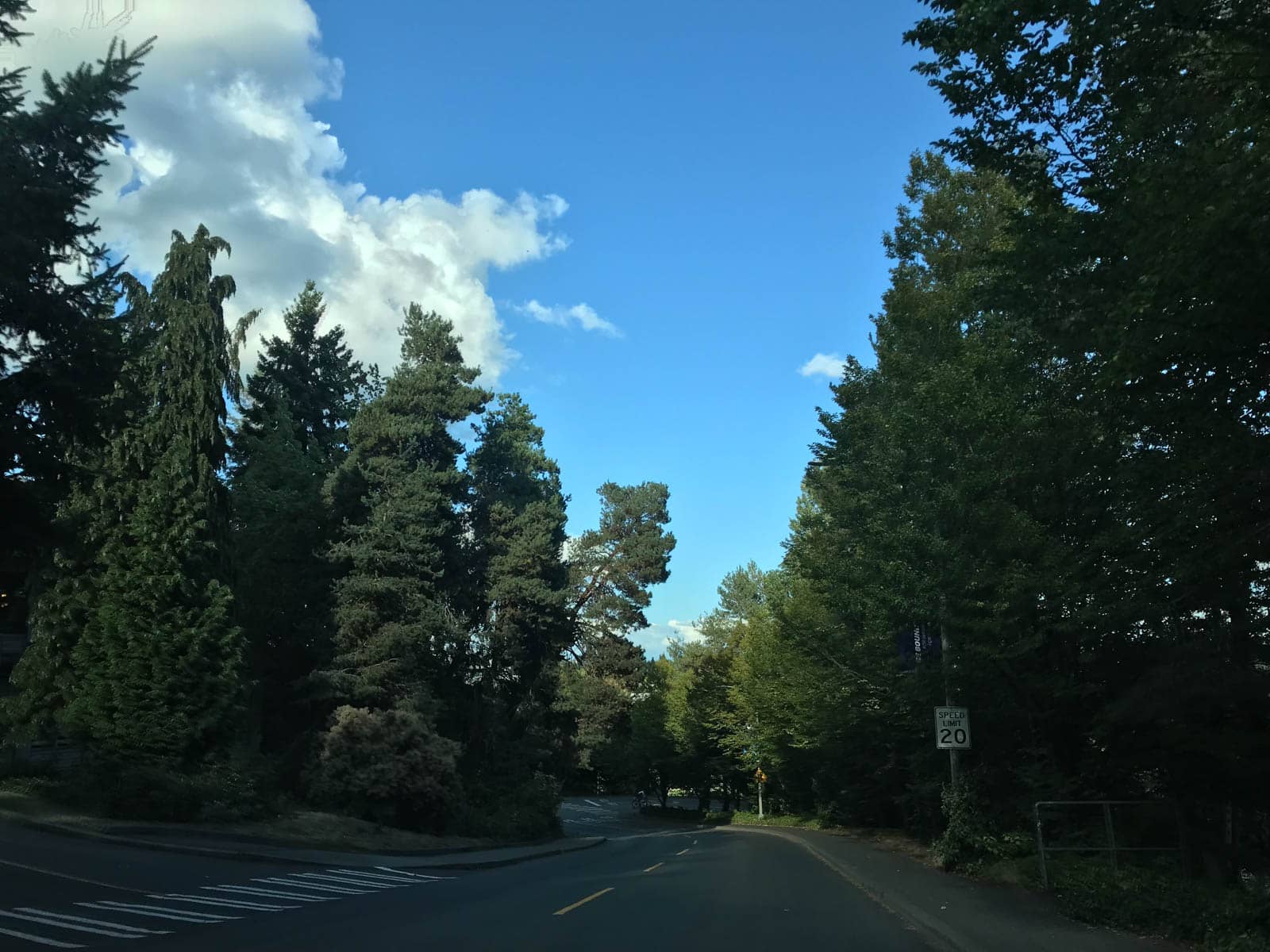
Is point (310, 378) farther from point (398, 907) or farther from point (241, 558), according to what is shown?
point (398, 907)

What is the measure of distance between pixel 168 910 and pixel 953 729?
46.9ft

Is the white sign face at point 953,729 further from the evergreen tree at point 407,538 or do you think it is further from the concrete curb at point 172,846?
the evergreen tree at point 407,538

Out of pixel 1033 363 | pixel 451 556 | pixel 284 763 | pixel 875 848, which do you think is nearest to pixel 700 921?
pixel 1033 363

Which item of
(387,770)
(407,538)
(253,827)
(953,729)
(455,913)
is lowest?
(455,913)

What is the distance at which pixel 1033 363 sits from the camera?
14188mm

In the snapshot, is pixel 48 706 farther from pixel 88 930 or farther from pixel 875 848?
pixel 875 848

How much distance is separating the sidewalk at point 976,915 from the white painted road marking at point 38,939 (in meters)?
9.51

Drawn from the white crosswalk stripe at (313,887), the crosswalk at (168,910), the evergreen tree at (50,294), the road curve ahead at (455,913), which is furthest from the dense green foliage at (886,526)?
the white crosswalk stripe at (313,887)

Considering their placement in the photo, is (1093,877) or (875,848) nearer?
(1093,877)

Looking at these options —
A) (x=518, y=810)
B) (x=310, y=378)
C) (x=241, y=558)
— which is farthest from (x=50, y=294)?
(x=310, y=378)

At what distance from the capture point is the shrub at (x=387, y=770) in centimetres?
3206

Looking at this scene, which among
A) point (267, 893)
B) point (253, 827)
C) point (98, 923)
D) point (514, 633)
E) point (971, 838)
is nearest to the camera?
point (98, 923)

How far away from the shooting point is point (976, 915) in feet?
42.9

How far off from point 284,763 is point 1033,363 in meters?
31.0
